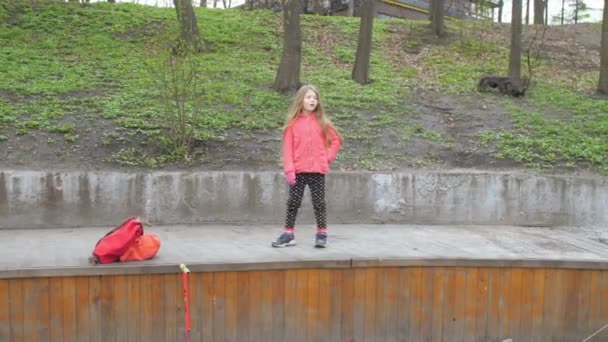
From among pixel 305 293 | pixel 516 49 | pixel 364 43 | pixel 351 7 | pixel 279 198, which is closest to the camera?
pixel 305 293

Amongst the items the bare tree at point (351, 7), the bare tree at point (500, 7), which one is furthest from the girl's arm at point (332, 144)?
the bare tree at point (351, 7)

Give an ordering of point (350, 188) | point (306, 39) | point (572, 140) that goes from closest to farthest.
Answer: point (350, 188) → point (572, 140) → point (306, 39)

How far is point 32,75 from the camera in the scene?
10.5 meters

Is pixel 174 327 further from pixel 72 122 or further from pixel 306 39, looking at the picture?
pixel 306 39

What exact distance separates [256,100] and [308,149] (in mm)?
4470

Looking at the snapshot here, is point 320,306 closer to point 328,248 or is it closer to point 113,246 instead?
point 328,248

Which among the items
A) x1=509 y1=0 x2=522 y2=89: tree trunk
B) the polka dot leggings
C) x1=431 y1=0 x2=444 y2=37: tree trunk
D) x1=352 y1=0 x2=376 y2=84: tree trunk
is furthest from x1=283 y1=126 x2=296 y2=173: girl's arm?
x1=431 y1=0 x2=444 y2=37: tree trunk

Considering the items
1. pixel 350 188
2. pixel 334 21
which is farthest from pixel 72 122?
pixel 334 21

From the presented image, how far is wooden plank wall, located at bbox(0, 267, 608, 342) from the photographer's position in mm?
4691

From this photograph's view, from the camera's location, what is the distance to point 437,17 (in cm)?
1762

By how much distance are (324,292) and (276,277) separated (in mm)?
463

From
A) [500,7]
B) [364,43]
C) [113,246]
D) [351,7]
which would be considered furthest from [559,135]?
[351,7]

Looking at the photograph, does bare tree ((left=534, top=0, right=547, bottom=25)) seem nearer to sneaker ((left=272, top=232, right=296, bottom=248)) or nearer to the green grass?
the green grass

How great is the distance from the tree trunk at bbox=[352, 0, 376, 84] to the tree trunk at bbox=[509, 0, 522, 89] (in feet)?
9.39
